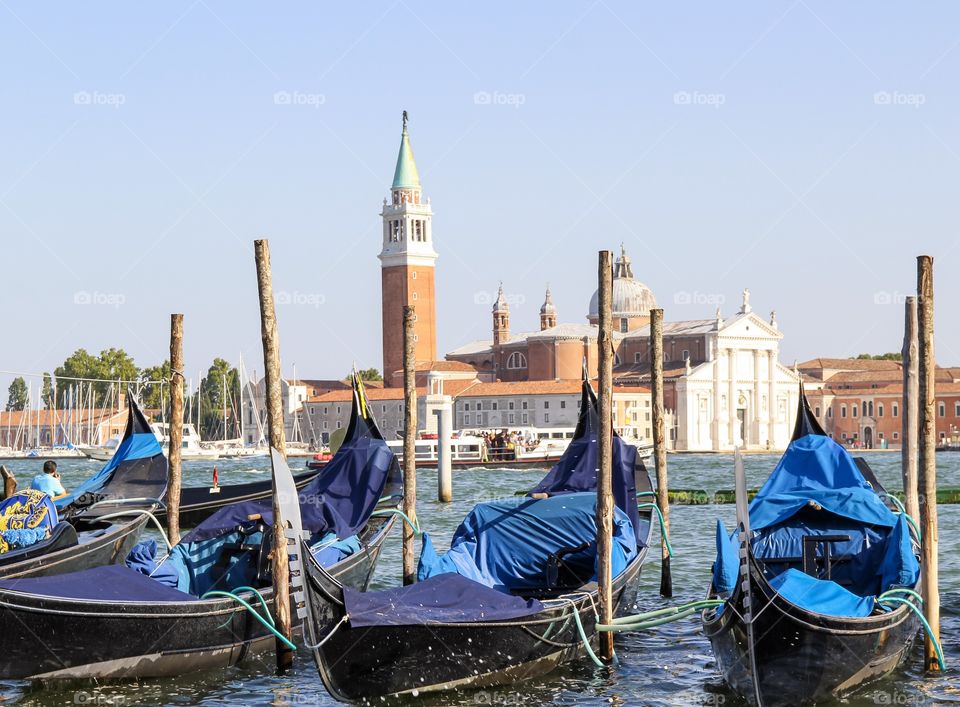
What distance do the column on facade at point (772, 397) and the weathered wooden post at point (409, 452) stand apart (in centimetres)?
5882

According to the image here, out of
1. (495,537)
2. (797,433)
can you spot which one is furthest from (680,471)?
(495,537)

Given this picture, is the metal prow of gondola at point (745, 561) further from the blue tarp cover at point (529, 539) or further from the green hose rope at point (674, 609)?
the blue tarp cover at point (529, 539)

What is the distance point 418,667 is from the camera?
24.0ft

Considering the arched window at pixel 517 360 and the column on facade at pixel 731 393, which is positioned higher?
the arched window at pixel 517 360

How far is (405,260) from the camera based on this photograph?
6638cm

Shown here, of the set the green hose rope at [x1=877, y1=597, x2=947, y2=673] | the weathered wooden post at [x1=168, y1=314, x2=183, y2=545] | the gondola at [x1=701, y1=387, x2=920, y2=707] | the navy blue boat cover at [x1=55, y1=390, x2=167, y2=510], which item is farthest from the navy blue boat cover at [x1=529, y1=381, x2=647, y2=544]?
the navy blue boat cover at [x1=55, y1=390, x2=167, y2=510]

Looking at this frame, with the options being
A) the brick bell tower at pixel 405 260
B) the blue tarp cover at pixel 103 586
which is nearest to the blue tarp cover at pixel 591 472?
the blue tarp cover at pixel 103 586

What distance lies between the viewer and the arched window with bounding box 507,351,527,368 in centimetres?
7338

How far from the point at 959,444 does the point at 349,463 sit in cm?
6432

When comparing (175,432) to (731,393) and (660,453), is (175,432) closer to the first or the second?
(660,453)

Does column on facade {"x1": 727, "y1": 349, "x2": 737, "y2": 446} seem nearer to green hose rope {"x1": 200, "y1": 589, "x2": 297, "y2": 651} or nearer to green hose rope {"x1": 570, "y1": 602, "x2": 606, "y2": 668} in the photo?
green hose rope {"x1": 570, "y1": 602, "x2": 606, "y2": 668}

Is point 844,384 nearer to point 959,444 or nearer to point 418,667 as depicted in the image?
point 959,444

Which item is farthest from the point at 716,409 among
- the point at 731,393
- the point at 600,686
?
the point at 600,686

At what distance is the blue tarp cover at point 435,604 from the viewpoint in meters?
7.20
